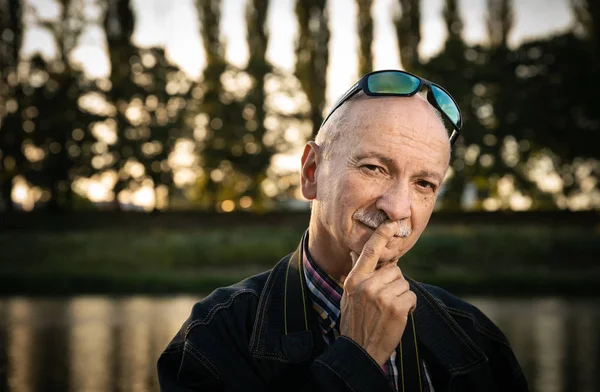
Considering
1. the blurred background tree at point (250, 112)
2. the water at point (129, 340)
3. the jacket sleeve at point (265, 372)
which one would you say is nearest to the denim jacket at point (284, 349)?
the jacket sleeve at point (265, 372)

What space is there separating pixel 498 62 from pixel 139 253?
18.0 metres

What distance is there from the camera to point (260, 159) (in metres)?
32.2

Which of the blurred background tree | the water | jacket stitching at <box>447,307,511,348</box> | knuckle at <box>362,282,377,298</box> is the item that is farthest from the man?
the blurred background tree

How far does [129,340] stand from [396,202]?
28.3 feet

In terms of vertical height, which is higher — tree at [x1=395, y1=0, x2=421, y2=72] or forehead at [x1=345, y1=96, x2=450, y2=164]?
tree at [x1=395, y1=0, x2=421, y2=72]

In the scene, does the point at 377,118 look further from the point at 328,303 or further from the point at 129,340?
the point at 129,340

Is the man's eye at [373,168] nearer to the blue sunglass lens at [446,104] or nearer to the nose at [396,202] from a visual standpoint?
the nose at [396,202]

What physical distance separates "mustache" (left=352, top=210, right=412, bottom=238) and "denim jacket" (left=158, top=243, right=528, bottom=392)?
229mm

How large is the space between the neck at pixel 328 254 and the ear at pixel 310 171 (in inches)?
2.8

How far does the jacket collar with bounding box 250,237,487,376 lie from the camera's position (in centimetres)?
166

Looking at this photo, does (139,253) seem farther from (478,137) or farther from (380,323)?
(380,323)

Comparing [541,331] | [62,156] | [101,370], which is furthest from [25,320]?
[62,156]

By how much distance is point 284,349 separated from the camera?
1655 mm

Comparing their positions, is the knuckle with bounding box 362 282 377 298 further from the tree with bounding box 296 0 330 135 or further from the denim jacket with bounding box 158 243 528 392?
the tree with bounding box 296 0 330 135
